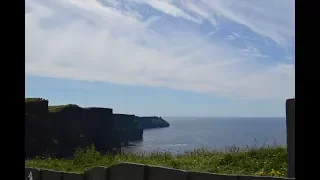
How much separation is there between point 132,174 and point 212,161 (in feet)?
6.01

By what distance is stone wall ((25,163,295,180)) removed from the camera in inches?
184

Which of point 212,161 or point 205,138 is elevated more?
point 212,161

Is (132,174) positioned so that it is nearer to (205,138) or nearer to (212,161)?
(212,161)

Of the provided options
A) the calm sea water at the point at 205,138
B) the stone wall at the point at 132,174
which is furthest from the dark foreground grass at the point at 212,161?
the stone wall at the point at 132,174

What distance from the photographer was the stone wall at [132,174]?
184 inches

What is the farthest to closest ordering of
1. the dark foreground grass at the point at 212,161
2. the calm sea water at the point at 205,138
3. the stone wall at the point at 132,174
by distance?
the calm sea water at the point at 205,138, the dark foreground grass at the point at 212,161, the stone wall at the point at 132,174

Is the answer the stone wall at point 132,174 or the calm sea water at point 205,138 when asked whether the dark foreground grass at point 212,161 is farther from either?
the stone wall at point 132,174

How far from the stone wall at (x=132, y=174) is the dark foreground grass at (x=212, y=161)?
48 centimetres

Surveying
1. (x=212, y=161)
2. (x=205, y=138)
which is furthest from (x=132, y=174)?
(x=205, y=138)

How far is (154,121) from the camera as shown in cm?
6875

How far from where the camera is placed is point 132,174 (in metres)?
5.33

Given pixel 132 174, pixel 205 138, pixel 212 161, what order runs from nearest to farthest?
pixel 132 174 < pixel 212 161 < pixel 205 138

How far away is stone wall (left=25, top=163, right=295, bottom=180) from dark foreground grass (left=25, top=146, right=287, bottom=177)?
48cm
